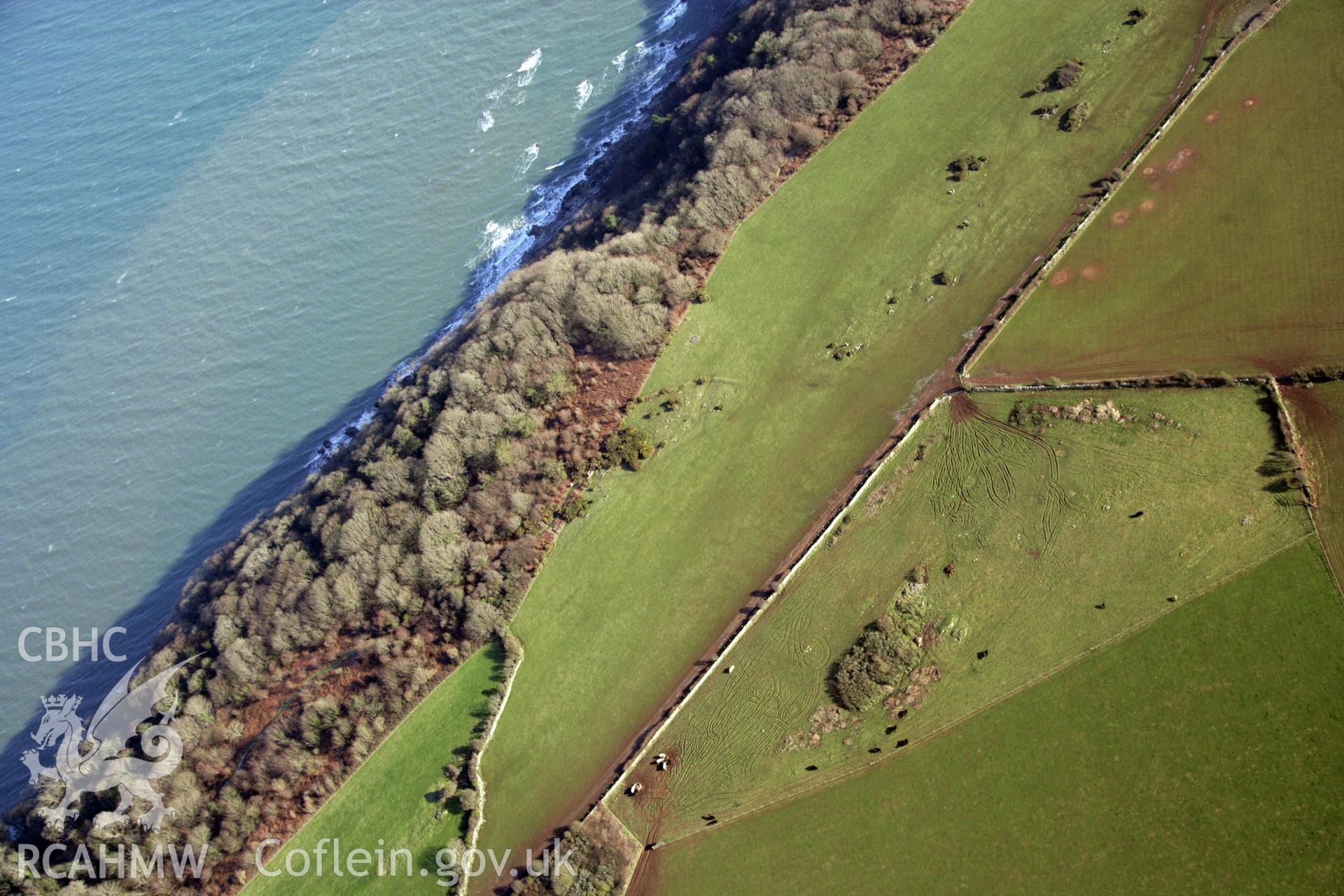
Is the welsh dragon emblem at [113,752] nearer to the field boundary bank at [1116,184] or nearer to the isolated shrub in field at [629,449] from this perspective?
the isolated shrub in field at [629,449]

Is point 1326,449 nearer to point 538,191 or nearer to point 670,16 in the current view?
point 538,191

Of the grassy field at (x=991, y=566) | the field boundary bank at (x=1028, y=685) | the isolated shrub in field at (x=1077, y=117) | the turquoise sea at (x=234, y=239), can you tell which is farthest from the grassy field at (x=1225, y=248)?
the turquoise sea at (x=234, y=239)

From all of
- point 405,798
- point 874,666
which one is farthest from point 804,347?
point 405,798

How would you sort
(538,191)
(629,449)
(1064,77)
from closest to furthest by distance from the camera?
1. (629,449)
2. (1064,77)
3. (538,191)

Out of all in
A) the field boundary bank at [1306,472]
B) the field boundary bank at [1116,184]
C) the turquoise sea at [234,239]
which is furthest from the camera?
the turquoise sea at [234,239]

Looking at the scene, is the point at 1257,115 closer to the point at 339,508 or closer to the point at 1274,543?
the point at 1274,543

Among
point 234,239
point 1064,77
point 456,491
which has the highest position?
point 234,239

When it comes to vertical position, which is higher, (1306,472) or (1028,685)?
(1306,472)
